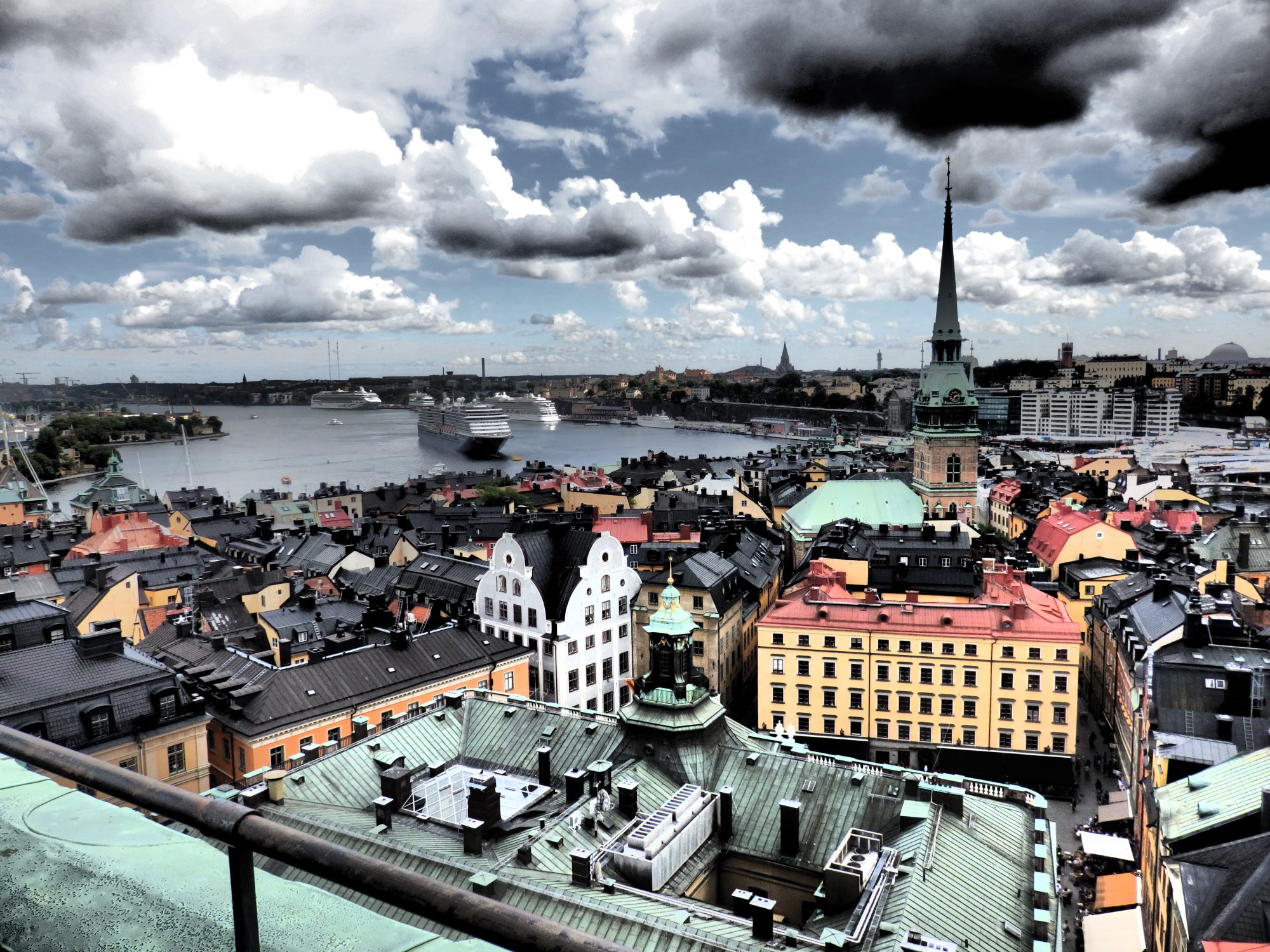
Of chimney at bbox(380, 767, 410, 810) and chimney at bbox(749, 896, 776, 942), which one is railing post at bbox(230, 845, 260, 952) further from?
A: chimney at bbox(380, 767, 410, 810)

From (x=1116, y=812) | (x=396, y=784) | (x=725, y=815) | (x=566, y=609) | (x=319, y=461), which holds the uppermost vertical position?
(x=396, y=784)

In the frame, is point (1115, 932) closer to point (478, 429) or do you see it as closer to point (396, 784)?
point (396, 784)

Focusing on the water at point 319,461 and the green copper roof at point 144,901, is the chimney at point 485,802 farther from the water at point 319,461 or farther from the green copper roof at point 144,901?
the water at point 319,461

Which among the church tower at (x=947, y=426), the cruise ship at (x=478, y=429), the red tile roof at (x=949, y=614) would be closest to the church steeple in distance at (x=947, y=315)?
the church tower at (x=947, y=426)

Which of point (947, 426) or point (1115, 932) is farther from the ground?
Answer: point (947, 426)

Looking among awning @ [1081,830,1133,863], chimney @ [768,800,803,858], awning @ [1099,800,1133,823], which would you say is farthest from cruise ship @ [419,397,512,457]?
chimney @ [768,800,803,858]

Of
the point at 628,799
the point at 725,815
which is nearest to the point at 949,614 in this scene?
the point at 725,815

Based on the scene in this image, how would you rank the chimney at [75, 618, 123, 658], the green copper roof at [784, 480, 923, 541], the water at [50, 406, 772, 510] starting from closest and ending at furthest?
the chimney at [75, 618, 123, 658], the green copper roof at [784, 480, 923, 541], the water at [50, 406, 772, 510]

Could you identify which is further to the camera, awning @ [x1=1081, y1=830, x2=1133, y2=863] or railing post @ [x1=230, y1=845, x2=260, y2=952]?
awning @ [x1=1081, y1=830, x2=1133, y2=863]
